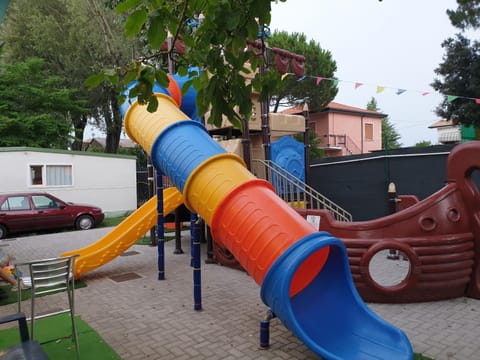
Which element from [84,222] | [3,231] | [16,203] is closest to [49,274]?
[3,231]

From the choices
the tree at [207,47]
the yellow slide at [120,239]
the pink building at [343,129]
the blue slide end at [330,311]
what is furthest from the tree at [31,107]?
the blue slide end at [330,311]

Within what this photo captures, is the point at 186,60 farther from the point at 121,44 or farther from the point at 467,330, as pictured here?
the point at 121,44

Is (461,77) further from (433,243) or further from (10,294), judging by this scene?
(10,294)

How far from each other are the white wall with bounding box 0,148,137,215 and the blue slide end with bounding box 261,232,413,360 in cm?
1402

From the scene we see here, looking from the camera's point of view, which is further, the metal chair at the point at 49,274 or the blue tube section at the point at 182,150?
the blue tube section at the point at 182,150

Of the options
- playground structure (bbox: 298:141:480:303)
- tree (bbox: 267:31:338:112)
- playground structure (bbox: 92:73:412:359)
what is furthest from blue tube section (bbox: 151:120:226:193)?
tree (bbox: 267:31:338:112)

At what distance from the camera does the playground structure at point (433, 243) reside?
5.46m

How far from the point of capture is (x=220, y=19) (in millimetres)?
2682

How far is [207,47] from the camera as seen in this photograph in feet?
9.93

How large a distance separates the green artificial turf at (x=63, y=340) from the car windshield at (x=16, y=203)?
30.6 feet

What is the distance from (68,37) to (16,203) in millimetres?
14636

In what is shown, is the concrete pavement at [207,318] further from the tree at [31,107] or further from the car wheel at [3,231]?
the tree at [31,107]

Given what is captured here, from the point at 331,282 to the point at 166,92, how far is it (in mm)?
4324

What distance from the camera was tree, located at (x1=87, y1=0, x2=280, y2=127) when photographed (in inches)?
93.3
